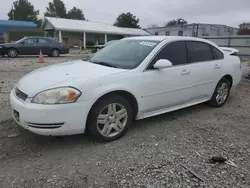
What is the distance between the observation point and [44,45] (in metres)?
16.3

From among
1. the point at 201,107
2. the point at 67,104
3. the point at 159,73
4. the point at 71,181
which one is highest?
the point at 159,73

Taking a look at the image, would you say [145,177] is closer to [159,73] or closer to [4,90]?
[159,73]

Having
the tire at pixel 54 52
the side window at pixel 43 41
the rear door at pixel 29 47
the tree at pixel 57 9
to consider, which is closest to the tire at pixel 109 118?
the rear door at pixel 29 47

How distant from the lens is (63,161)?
285cm

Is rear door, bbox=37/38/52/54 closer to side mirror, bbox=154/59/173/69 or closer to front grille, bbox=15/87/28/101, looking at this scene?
front grille, bbox=15/87/28/101

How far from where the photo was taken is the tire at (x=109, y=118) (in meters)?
3.11

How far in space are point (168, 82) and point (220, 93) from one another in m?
1.82

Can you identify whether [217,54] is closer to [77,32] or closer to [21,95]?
[21,95]

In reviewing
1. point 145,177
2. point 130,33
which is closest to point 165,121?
point 145,177

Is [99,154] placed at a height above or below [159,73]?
below

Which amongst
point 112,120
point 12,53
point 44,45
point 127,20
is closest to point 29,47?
point 44,45

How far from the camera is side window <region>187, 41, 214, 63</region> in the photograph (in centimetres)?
432

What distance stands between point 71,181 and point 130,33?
3812cm

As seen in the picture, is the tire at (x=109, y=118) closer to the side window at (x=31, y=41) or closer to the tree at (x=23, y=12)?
the side window at (x=31, y=41)
